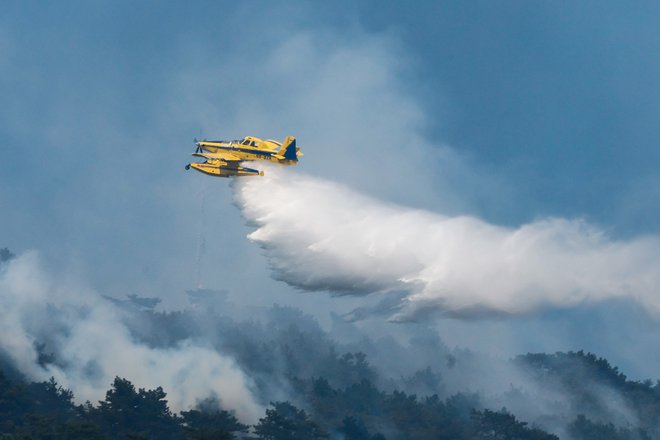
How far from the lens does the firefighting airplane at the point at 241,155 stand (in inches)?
3447

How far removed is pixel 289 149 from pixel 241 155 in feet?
10.2

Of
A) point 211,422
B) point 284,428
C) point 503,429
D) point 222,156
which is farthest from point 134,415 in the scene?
point 503,429

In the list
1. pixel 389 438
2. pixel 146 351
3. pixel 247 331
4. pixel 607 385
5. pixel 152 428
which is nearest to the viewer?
pixel 152 428

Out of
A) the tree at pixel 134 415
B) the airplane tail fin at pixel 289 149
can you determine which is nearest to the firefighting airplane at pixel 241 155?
the airplane tail fin at pixel 289 149

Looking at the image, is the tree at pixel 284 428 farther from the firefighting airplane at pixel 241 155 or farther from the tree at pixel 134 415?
the firefighting airplane at pixel 241 155

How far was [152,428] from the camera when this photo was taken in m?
83.4

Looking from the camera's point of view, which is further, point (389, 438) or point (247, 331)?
point (247, 331)

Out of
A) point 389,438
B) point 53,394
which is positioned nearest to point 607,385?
point 389,438

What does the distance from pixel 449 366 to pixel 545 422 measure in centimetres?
2531

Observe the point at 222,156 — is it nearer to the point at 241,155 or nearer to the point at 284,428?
the point at 241,155

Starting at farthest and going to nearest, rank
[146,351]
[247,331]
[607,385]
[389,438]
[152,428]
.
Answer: [247,331] → [607,385] → [146,351] → [389,438] → [152,428]

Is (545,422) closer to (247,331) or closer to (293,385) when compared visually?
(293,385)

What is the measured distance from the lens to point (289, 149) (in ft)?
289

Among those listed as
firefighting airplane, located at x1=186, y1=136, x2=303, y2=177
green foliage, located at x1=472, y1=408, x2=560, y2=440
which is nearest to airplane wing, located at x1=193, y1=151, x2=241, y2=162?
firefighting airplane, located at x1=186, y1=136, x2=303, y2=177
